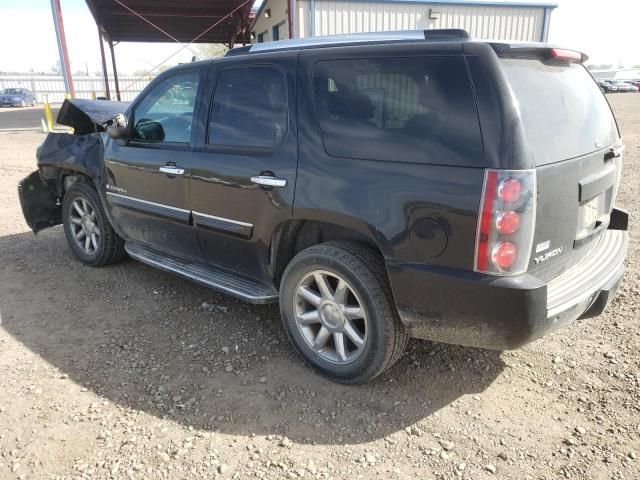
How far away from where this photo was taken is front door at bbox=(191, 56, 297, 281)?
3074mm

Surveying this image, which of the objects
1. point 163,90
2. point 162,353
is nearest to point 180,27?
point 163,90

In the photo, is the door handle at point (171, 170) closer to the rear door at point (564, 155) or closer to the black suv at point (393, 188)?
the black suv at point (393, 188)

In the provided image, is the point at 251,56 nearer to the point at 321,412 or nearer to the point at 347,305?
the point at 347,305

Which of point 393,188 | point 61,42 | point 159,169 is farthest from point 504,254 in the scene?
point 61,42

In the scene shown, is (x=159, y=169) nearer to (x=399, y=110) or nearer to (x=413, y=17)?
(x=399, y=110)

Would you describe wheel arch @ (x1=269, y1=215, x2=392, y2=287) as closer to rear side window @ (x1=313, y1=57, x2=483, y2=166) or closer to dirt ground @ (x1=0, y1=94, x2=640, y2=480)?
rear side window @ (x1=313, y1=57, x2=483, y2=166)

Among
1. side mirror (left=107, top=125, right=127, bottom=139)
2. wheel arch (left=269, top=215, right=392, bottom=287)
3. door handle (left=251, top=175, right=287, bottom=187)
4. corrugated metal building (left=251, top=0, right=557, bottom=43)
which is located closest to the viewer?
wheel arch (left=269, top=215, right=392, bottom=287)

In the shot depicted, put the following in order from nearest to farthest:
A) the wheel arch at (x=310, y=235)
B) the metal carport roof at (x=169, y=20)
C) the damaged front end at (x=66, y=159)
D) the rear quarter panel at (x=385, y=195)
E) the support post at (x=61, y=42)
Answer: the rear quarter panel at (x=385, y=195)
the wheel arch at (x=310, y=235)
the damaged front end at (x=66, y=159)
the support post at (x=61, y=42)
the metal carport roof at (x=169, y=20)

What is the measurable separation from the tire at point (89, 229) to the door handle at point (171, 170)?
1217mm

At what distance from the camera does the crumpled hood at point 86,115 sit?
16.3 ft

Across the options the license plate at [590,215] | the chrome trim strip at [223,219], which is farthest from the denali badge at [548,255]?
the chrome trim strip at [223,219]

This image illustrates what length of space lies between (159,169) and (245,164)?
0.98 metres

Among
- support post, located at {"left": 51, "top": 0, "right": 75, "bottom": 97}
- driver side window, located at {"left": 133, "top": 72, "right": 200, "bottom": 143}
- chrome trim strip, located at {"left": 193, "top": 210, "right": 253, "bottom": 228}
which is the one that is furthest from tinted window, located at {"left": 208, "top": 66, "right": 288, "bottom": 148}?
support post, located at {"left": 51, "top": 0, "right": 75, "bottom": 97}

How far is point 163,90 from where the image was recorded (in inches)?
157
